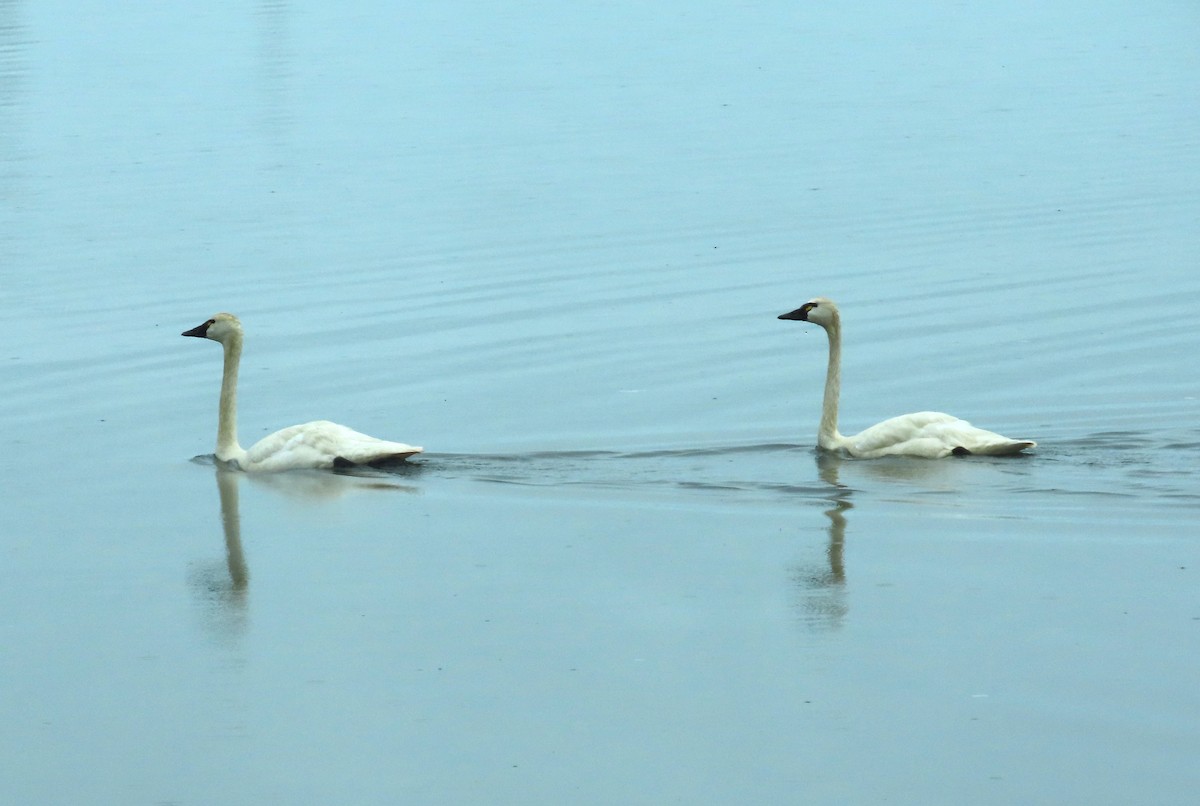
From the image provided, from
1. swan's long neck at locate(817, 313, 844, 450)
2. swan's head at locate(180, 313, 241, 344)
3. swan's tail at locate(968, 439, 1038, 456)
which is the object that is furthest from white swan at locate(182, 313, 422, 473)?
swan's tail at locate(968, 439, 1038, 456)

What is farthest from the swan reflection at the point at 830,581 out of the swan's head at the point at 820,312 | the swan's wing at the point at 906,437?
the swan's head at the point at 820,312

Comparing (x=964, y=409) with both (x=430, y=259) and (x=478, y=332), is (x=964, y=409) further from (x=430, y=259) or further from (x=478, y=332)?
(x=430, y=259)

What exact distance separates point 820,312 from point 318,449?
3655 millimetres

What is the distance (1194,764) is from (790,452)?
6011 mm

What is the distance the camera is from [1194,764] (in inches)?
292

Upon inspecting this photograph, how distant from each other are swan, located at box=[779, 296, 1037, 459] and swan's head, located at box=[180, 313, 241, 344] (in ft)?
13.3

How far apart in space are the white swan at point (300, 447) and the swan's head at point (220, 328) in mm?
451

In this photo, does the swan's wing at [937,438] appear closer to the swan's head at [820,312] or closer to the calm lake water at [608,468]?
the calm lake water at [608,468]

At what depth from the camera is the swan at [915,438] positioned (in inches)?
497

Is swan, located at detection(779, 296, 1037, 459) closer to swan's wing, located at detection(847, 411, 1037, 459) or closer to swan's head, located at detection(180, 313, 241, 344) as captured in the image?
swan's wing, located at detection(847, 411, 1037, 459)

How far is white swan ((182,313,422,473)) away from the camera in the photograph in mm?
12781

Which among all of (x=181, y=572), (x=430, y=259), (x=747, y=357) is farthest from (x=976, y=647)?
(x=430, y=259)

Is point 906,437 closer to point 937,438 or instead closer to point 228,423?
point 937,438

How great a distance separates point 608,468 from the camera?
501 inches
